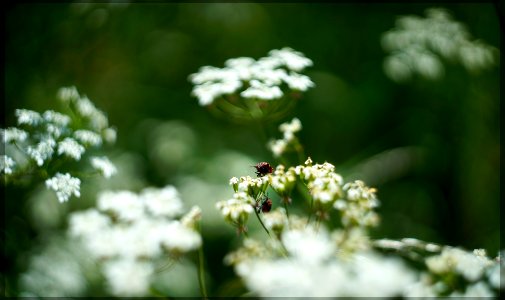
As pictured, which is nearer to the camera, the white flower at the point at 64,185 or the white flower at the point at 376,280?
the white flower at the point at 376,280

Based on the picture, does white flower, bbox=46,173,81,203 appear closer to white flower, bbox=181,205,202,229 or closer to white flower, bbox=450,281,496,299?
white flower, bbox=181,205,202,229

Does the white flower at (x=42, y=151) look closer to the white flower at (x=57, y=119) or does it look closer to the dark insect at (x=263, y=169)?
the white flower at (x=57, y=119)

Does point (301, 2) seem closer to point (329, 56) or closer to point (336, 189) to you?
Result: point (329, 56)

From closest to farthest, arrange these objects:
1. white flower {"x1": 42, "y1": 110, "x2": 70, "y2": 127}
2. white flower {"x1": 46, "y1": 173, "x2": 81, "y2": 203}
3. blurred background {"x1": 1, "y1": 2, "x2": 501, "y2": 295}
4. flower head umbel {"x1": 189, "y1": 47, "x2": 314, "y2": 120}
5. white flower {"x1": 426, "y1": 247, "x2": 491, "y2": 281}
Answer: white flower {"x1": 426, "y1": 247, "x2": 491, "y2": 281} → white flower {"x1": 46, "y1": 173, "x2": 81, "y2": 203} → white flower {"x1": 42, "y1": 110, "x2": 70, "y2": 127} → flower head umbel {"x1": 189, "y1": 47, "x2": 314, "y2": 120} → blurred background {"x1": 1, "y1": 2, "x2": 501, "y2": 295}

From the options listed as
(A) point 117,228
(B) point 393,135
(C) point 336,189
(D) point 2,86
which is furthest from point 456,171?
(D) point 2,86

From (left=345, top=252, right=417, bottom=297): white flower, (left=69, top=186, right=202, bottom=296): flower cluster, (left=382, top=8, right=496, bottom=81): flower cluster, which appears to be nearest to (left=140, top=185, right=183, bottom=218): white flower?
(left=69, top=186, right=202, bottom=296): flower cluster

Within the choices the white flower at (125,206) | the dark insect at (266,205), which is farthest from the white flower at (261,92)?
the white flower at (125,206)
